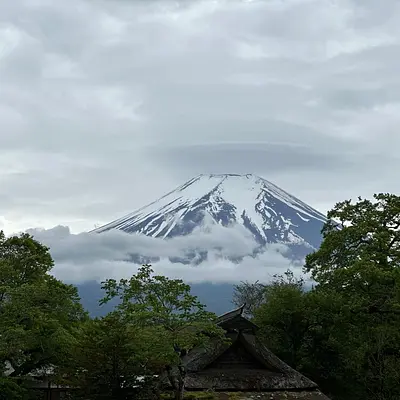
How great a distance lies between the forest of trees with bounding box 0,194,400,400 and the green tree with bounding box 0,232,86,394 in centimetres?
4

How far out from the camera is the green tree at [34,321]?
63.8ft

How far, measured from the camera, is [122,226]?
13475 cm

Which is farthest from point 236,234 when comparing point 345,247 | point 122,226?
point 345,247

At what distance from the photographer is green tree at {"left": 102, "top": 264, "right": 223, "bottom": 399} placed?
51.7ft

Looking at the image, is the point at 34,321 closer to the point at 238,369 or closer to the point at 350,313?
the point at 238,369

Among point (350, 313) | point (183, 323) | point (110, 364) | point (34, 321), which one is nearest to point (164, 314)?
point (183, 323)

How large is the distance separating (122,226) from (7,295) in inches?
4486

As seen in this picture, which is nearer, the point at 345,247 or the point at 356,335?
the point at 356,335

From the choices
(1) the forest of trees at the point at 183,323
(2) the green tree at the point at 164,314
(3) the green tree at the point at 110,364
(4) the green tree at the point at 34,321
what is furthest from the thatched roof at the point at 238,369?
(4) the green tree at the point at 34,321

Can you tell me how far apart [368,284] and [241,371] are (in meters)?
5.57

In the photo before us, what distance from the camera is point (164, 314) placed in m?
16.0

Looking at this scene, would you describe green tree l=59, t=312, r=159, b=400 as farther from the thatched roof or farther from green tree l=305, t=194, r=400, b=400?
green tree l=305, t=194, r=400, b=400

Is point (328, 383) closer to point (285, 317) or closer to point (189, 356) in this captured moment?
point (285, 317)

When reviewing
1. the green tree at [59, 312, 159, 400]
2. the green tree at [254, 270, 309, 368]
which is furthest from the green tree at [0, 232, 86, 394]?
the green tree at [254, 270, 309, 368]
